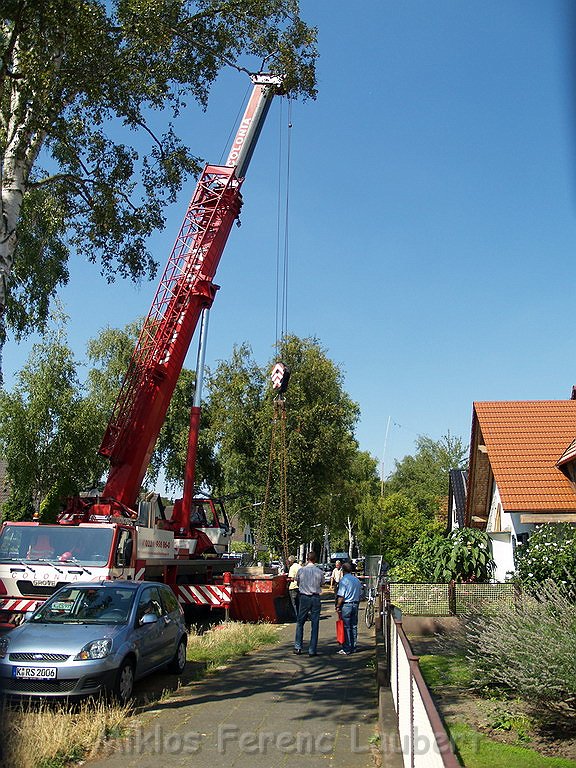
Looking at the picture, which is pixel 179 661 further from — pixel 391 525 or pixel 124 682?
pixel 391 525

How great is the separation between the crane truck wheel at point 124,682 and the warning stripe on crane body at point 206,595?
7306 mm

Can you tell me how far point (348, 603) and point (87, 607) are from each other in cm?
449

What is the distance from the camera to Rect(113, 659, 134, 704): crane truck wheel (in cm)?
840

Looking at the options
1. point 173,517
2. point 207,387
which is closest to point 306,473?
point 207,387

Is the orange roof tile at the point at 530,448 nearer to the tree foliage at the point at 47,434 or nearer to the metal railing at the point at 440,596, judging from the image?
the metal railing at the point at 440,596

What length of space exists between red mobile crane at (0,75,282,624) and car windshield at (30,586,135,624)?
282 cm

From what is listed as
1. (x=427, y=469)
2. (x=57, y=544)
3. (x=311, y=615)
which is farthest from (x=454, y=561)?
(x=427, y=469)

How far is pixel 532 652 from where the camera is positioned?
24.7 ft

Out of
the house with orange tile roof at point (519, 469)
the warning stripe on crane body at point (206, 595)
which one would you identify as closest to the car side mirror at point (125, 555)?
the warning stripe on crane body at point (206, 595)

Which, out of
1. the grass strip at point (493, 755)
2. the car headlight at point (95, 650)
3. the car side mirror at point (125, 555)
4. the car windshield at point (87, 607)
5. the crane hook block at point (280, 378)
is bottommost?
the grass strip at point (493, 755)

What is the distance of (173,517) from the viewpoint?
713 inches

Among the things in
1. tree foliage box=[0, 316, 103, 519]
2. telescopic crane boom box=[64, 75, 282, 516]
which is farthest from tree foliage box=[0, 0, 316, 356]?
tree foliage box=[0, 316, 103, 519]

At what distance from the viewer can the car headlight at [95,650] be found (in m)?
8.22

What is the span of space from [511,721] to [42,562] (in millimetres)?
8207
